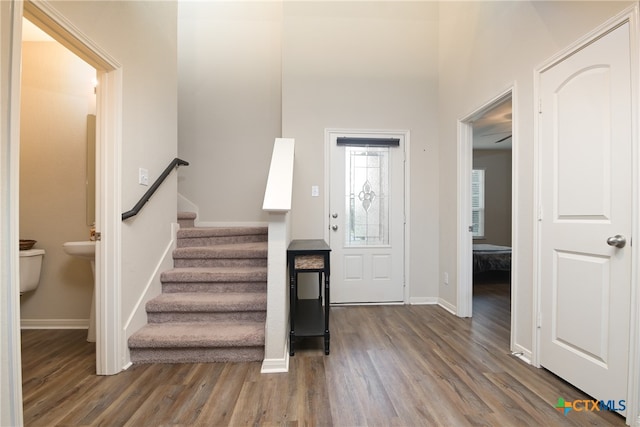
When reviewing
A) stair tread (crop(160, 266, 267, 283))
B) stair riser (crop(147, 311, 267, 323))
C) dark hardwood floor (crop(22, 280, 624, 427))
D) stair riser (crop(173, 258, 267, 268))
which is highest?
stair riser (crop(173, 258, 267, 268))

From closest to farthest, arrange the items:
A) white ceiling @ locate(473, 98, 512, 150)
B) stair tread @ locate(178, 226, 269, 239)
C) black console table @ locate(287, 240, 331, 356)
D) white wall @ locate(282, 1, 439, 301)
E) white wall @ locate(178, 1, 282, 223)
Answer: black console table @ locate(287, 240, 331, 356)
stair tread @ locate(178, 226, 269, 239)
white wall @ locate(282, 1, 439, 301)
white ceiling @ locate(473, 98, 512, 150)
white wall @ locate(178, 1, 282, 223)

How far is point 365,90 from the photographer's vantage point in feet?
10.7

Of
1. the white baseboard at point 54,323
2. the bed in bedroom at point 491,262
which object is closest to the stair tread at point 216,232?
the white baseboard at point 54,323

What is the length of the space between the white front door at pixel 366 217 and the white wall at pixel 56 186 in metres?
2.47

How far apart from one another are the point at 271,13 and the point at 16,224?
390 centimetres

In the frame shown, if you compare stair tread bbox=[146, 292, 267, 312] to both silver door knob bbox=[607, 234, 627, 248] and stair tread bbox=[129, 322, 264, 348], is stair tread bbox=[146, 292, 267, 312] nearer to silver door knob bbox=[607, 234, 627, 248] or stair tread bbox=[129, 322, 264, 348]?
stair tread bbox=[129, 322, 264, 348]

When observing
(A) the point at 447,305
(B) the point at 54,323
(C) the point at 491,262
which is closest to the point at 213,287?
(B) the point at 54,323

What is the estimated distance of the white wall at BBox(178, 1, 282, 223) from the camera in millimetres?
3746

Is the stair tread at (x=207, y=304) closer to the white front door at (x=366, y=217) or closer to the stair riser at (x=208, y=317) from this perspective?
the stair riser at (x=208, y=317)

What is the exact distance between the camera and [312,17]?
3189mm

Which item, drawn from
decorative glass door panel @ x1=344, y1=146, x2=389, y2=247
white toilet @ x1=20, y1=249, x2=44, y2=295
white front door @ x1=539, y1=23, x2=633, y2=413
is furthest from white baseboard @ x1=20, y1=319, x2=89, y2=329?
white front door @ x1=539, y1=23, x2=633, y2=413

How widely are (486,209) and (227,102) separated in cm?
584

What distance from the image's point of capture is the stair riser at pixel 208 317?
2.16m

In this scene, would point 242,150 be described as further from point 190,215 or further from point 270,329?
point 270,329
